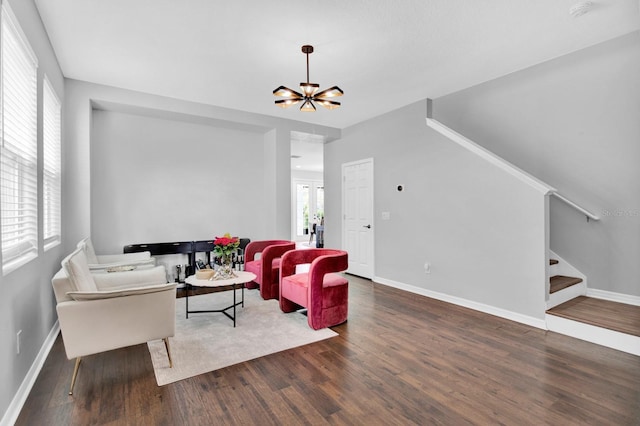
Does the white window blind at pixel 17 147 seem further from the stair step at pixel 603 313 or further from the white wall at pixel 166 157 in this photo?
the stair step at pixel 603 313

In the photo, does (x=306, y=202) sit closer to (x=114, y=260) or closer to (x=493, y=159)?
(x=114, y=260)

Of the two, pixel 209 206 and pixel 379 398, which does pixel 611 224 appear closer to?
pixel 379 398

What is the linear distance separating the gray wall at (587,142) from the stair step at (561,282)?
0.18m

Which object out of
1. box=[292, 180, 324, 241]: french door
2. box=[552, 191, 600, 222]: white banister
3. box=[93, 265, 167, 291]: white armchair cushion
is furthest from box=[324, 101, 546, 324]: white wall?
box=[292, 180, 324, 241]: french door

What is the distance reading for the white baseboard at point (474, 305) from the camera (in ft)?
11.5

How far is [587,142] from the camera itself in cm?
371

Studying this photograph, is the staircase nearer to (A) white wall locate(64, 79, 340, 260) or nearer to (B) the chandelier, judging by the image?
(B) the chandelier

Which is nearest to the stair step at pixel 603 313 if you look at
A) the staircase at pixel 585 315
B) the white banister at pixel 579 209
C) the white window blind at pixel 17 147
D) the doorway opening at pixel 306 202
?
the staircase at pixel 585 315

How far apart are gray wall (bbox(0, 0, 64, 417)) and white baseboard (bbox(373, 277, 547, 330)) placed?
438cm

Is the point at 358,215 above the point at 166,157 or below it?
below

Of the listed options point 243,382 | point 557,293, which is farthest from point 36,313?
point 557,293

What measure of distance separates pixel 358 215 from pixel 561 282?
3209 mm

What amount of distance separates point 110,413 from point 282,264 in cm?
216

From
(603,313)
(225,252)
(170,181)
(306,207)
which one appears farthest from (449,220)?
(306,207)
